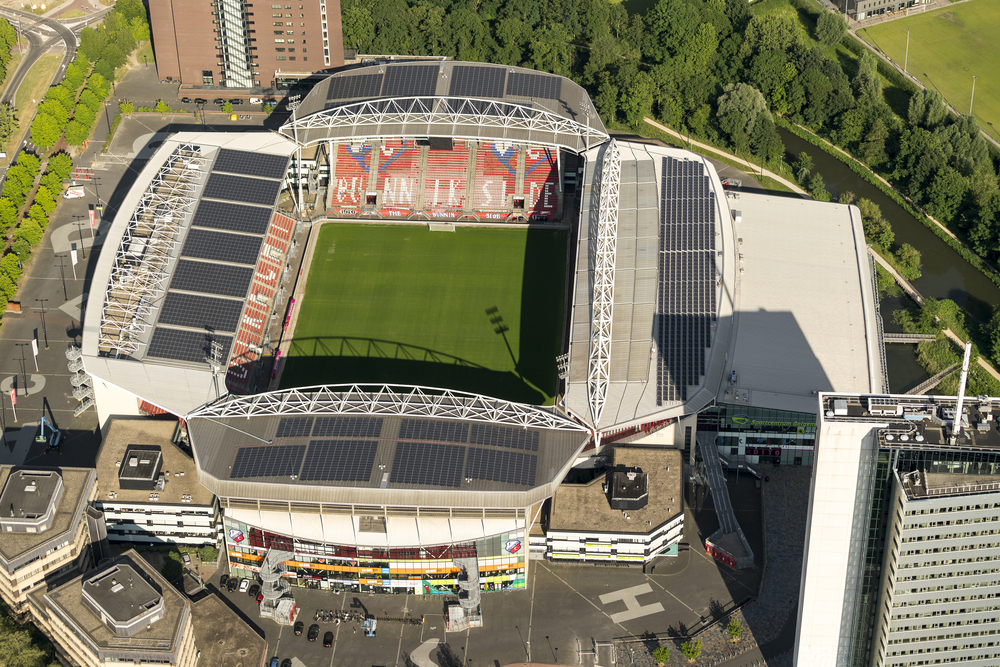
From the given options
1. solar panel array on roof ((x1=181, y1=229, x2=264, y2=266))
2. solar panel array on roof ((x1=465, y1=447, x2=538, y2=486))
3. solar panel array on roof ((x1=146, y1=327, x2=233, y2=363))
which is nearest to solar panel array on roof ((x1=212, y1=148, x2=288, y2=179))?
solar panel array on roof ((x1=181, y1=229, x2=264, y2=266))

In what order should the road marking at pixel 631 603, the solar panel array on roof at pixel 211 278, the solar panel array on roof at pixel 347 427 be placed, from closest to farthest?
the road marking at pixel 631 603
the solar panel array on roof at pixel 347 427
the solar panel array on roof at pixel 211 278

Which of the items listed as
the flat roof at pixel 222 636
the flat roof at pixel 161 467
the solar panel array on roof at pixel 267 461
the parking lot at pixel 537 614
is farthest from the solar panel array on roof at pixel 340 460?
the flat roof at pixel 222 636

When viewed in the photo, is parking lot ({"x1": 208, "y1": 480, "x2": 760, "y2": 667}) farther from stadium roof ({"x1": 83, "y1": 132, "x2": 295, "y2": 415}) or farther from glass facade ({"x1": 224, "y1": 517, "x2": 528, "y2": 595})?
stadium roof ({"x1": 83, "y1": 132, "x2": 295, "y2": 415})

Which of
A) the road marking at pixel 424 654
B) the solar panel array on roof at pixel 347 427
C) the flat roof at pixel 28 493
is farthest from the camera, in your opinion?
the solar panel array on roof at pixel 347 427

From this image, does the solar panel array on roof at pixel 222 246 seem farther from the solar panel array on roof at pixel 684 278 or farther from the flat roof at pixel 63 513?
the solar panel array on roof at pixel 684 278

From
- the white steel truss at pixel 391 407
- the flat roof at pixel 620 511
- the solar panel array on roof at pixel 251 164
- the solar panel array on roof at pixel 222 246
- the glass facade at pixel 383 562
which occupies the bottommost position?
the glass facade at pixel 383 562

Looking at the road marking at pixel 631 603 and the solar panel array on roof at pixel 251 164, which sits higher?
the solar panel array on roof at pixel 251 164

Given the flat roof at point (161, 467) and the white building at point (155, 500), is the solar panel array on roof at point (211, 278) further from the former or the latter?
the white building at point (155, 500)

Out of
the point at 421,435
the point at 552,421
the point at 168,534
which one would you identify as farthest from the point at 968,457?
the point at 168,534

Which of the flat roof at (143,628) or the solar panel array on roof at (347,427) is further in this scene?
the solar panel array on roof at (347,427)
